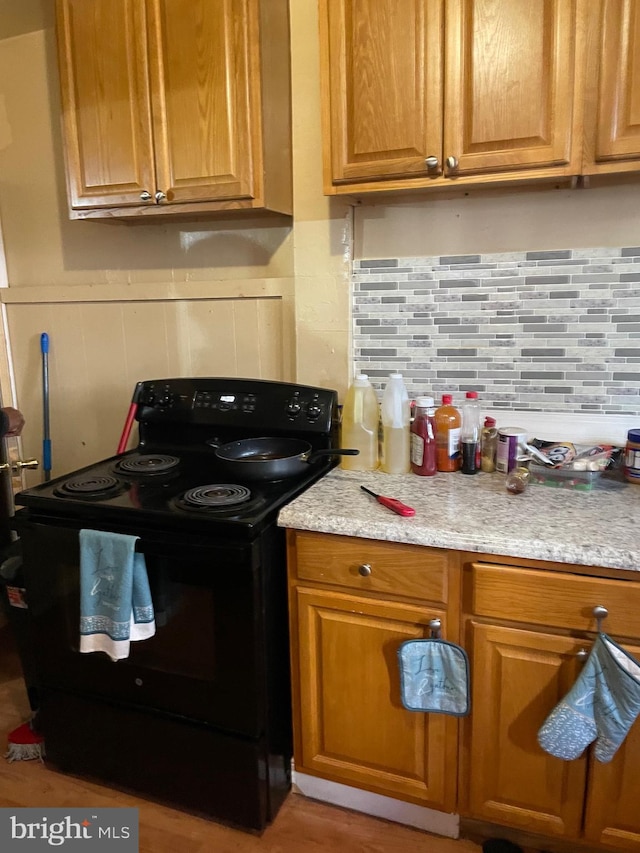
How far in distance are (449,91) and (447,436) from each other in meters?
0.86

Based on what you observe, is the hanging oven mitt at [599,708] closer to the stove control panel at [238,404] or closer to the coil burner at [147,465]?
the stove control panel at [238,404]

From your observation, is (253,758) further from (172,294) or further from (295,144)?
(295,144)

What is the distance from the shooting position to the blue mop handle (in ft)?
8.04

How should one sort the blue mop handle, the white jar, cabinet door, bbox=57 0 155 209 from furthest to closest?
the blue mop handle → cabinet door, bbox=57 0 155 209 → the white jar

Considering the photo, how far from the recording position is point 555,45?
4.53ft

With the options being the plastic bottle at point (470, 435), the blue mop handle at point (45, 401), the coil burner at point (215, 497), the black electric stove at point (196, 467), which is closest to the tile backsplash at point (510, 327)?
the plastic bottle at point (470, 435)

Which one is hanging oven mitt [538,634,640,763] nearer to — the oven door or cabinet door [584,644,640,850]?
cabinet door [584,644,640,850]

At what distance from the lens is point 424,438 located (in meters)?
1.70

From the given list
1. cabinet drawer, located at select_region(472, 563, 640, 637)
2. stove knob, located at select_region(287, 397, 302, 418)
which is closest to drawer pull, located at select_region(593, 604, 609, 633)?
cabinet drawer, located at select_region(472, 563, 640, 637)

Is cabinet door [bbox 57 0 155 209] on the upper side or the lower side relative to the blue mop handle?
upper

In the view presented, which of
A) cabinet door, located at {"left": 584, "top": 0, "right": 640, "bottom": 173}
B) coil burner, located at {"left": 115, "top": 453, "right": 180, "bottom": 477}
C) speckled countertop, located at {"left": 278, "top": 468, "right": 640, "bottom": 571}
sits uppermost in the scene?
cabinet door, located at {"left": 584, "top": 0, "right": 640, "bottom": 173}

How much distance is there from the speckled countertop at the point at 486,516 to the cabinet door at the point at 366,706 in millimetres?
195

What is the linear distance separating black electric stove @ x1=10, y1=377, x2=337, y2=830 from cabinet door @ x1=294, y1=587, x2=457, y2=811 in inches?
3.7

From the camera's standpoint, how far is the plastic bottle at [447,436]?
5.68ft
